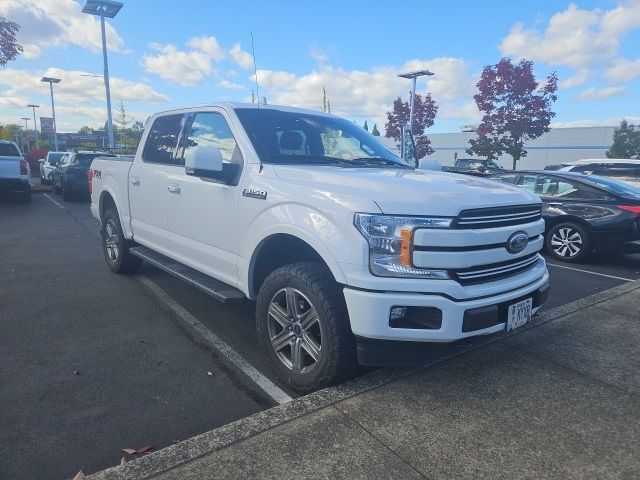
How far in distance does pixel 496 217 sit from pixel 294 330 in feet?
4.99

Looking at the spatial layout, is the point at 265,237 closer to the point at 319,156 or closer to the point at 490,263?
the point at 319,156

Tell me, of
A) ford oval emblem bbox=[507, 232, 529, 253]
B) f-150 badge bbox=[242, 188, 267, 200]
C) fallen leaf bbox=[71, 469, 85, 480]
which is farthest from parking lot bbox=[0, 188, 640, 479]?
ford oval emblem bbox=[507, 232, 529, 253]

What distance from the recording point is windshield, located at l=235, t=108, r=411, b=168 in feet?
12.5

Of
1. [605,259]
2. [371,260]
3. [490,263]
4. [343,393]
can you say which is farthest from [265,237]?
[605,259]

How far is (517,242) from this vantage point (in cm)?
307

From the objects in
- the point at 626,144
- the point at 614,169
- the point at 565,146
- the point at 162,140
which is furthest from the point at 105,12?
the point at 565,146

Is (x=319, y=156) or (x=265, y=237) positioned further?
(x=319, y=156)

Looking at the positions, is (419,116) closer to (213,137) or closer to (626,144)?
(626,144)

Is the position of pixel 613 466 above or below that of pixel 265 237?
below

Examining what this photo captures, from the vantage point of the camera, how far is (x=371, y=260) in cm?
271

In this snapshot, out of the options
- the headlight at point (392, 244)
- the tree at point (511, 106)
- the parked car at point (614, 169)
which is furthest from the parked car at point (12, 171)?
the tree at point (511, 106)

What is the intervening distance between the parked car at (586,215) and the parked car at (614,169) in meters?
4.31

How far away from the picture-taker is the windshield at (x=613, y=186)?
7355mm

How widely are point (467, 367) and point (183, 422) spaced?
2.05m
